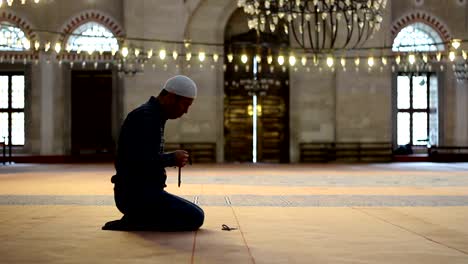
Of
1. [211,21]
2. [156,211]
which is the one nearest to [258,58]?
[211,21]

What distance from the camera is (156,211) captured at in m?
5.82

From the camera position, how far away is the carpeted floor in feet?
14.9

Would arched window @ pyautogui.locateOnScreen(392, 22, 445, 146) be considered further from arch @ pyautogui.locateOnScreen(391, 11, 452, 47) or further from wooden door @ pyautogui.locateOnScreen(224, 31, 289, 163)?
wooden door @ pyautogui.locateOnScreen(224, 31, 289, 163)

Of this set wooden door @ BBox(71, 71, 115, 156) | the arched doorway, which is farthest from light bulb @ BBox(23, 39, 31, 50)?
the arched doorway

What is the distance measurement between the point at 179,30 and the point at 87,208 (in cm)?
1494

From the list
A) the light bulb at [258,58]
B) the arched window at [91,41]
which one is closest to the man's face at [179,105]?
the light bulb at [258,58]

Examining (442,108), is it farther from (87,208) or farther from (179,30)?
(87,208)

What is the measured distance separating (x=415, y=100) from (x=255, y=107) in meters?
5.67

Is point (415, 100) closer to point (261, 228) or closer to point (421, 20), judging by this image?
point (421, 20)

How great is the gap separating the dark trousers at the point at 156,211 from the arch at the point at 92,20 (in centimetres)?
1750

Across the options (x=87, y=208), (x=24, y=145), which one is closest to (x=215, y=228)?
(x=87, y=208)

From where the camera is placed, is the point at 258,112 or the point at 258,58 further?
the point at 258,112

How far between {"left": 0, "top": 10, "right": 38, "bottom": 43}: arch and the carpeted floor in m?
12.7

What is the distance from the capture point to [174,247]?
4.89 metres
